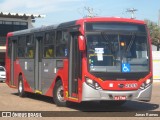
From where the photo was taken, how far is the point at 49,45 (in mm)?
16859

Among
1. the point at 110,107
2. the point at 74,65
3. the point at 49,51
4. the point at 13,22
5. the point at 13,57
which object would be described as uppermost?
the point at 13,22

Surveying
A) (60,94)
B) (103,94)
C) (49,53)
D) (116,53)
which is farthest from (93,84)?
(49,53)

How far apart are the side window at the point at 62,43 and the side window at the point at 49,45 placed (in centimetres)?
47

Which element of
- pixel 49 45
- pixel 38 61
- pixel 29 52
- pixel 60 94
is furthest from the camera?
pixel 29 52

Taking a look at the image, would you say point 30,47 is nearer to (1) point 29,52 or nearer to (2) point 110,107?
(1) point 29,52

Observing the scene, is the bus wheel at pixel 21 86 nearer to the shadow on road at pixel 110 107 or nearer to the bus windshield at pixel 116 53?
the shadow on road at pixel 110 107

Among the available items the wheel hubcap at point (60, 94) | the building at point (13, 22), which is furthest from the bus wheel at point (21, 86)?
the building at point (13, 22)

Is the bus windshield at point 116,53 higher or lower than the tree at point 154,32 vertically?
lower

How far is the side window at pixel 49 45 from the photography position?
651 inches

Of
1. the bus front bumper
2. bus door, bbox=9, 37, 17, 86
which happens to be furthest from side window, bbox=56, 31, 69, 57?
bus door, bbox=9, 37, 17, 86

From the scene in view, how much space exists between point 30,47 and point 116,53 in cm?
608

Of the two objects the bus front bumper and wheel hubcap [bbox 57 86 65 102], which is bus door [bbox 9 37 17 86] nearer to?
wheel hubcap [bbox 57 86 65 102]

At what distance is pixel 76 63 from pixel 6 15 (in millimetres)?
40515

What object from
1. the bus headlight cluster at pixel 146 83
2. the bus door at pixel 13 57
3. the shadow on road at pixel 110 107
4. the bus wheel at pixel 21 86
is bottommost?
the shadow on road at pixel 110 107
